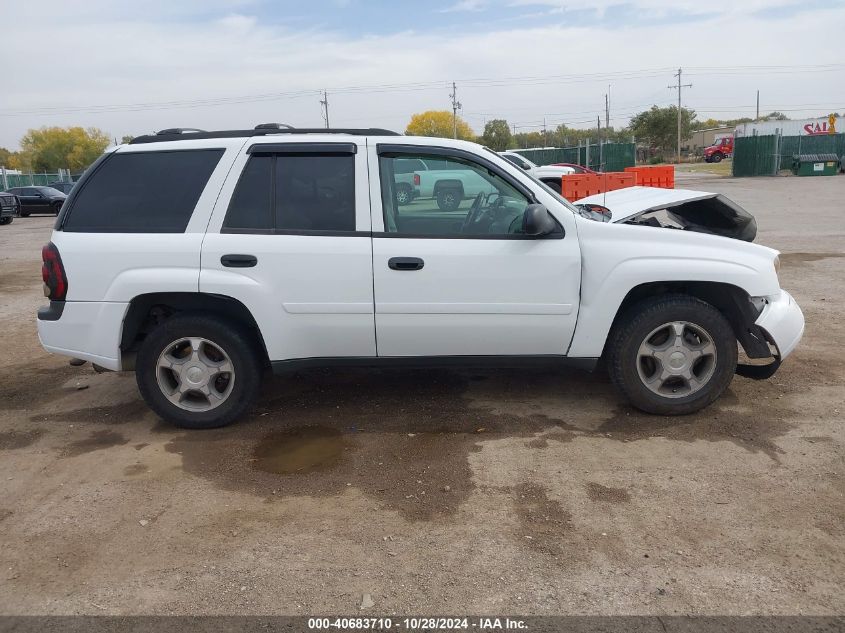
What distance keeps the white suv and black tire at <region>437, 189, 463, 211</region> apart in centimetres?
5

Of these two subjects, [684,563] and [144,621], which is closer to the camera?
[144,621]

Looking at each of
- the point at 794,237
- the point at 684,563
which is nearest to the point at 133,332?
the point at 684,563

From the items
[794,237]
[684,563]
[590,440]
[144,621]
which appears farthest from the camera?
[794,237]

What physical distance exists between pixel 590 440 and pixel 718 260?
55.1 inches

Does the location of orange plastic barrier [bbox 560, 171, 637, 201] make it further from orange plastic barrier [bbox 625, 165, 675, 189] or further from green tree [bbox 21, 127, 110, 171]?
green tree [bbox 21, 127, 110, 171]

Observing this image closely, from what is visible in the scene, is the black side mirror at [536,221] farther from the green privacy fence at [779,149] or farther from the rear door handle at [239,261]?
the green privacy fence at [779,149]

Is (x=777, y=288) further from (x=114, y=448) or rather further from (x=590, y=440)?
(x=114, y=448)

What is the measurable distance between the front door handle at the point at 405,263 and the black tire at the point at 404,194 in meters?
0.39

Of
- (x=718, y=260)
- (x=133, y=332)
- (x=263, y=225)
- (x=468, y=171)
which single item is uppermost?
(x=468, y=171)

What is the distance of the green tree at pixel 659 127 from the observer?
7631 cm

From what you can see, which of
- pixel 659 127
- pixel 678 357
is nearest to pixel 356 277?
pixel 678 357

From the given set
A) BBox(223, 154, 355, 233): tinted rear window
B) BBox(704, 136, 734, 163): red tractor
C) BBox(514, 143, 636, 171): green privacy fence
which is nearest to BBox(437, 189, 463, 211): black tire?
BBox(223, 154, 355, 233): tinted rear window

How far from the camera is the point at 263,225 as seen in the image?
174 inches

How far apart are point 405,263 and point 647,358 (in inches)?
66.8
